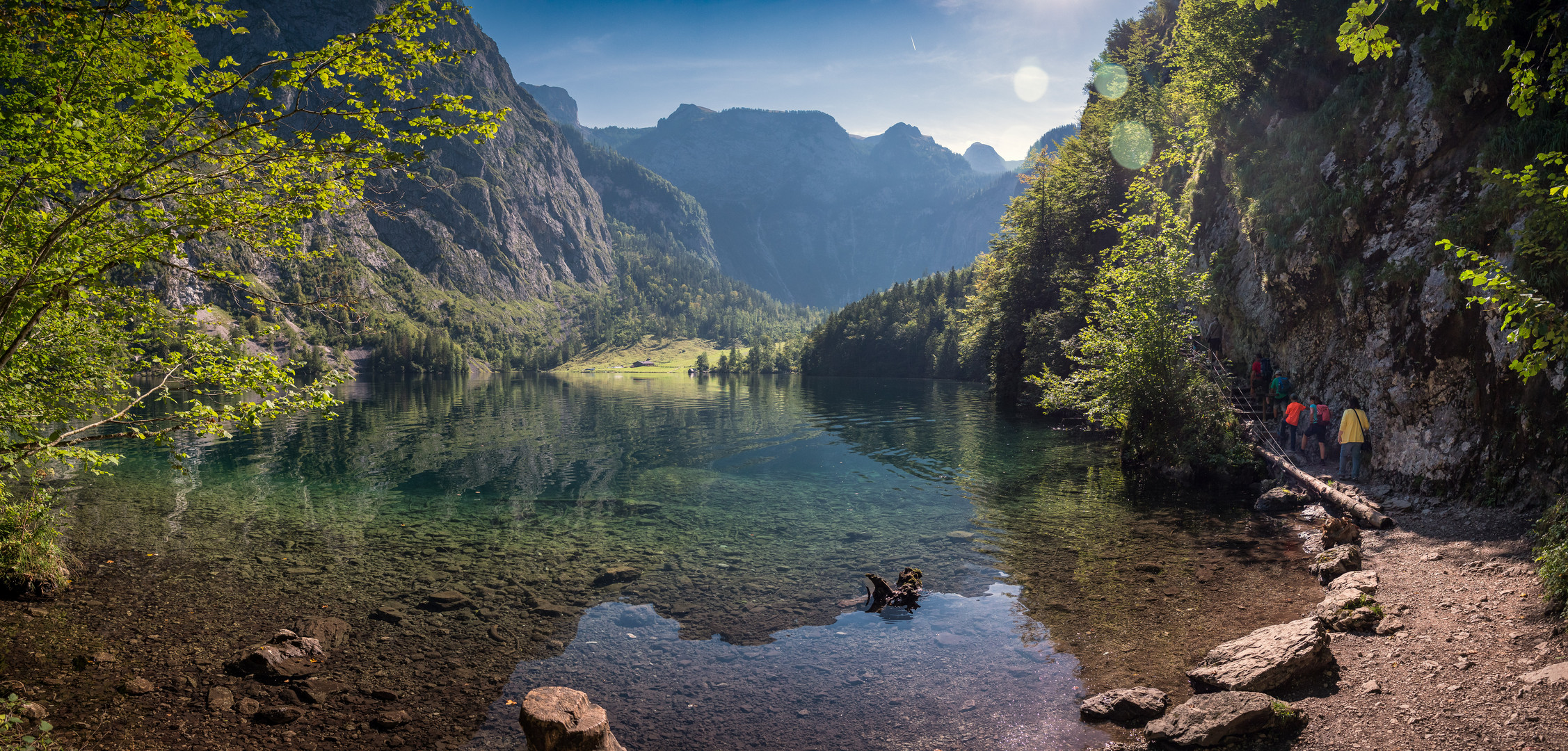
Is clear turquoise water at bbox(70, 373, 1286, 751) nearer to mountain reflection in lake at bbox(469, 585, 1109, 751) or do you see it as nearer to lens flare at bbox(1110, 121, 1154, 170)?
mountain reflection in lake at bbox(469, 585, 1109, 751)

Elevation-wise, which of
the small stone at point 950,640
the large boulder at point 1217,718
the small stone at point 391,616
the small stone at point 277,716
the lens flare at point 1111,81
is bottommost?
the small stone at point 391,616

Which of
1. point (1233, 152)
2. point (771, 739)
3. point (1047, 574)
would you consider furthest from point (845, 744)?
point (1233, 152)

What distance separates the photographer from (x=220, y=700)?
1124cm

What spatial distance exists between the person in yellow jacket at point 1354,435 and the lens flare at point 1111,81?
49276 mm

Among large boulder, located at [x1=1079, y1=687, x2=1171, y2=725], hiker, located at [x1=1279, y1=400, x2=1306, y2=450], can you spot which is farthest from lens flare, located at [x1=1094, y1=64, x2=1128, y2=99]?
large boulder, located at [x1=1079, y1=687, x2=1171, y2=725]

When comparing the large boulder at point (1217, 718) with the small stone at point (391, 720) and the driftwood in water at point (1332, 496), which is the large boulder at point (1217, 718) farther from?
the driftwood in water at point (1332, 496)

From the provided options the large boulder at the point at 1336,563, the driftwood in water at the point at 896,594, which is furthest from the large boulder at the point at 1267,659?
the driftwood in water at the point at 896,594

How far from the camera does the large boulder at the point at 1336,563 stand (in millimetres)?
15477

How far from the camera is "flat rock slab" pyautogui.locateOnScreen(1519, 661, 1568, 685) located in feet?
27.6

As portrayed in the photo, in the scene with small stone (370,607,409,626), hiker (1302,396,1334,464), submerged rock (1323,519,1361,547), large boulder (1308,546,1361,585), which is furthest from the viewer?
hiker (1302,396,1334,464)

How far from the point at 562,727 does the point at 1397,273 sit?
27988 millimetres

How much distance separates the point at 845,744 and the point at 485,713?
625cm

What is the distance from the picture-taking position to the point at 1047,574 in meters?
18.3

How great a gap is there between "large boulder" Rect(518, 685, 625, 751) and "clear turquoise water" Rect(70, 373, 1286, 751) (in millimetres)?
1686
